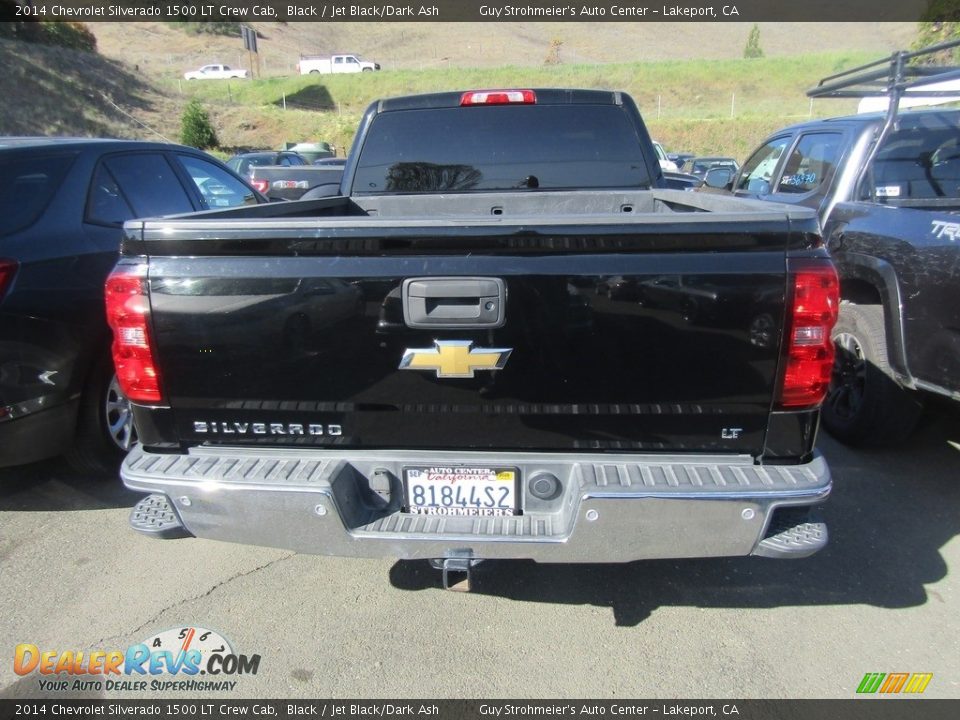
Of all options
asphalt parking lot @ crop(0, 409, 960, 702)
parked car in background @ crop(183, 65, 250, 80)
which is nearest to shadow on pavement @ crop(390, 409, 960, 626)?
asphalt parking lot @ crop(0, 409, 960, 702)

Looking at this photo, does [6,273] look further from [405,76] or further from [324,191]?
[405,76]

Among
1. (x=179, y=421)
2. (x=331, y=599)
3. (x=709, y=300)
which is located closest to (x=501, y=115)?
(x=709, y=300)

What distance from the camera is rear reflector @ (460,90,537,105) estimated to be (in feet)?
13.0

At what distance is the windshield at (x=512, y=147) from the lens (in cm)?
399

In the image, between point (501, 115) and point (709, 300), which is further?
point (501, 115)

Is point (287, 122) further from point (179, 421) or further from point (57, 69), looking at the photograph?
point (179, 421)

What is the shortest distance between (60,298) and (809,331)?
11.5 feet

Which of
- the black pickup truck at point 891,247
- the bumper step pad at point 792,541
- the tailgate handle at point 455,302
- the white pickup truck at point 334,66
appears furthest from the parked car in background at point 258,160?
the white pickup truck at point 334,66

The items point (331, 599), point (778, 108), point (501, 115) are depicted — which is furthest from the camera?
point (778, 108)

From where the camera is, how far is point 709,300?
210 cm

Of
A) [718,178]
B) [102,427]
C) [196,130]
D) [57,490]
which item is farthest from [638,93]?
[57,490]

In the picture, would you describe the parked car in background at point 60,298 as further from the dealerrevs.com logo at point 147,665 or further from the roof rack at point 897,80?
the roof rack at point 897,80

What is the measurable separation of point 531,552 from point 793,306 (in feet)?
3.88

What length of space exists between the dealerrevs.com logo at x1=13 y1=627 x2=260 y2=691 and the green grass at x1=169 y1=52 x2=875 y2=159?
39.7 metres
